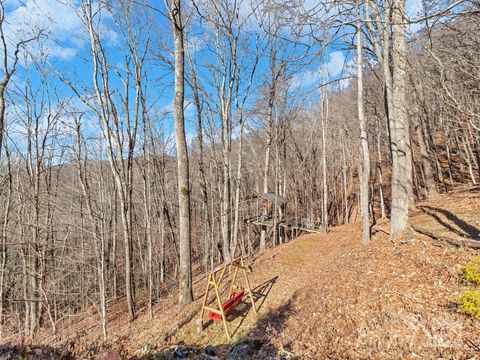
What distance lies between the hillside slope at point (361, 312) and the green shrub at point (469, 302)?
0.34 feet

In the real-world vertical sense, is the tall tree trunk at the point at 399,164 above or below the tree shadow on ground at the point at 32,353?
above

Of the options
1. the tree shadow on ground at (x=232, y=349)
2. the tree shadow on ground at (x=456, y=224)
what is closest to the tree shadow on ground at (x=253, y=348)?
the tree shadow on ground at (x=232, y=349)

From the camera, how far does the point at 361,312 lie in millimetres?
4652

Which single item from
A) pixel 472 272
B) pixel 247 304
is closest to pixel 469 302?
pixel 472 272

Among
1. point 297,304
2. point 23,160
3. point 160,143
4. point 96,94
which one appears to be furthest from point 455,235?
point 23,160

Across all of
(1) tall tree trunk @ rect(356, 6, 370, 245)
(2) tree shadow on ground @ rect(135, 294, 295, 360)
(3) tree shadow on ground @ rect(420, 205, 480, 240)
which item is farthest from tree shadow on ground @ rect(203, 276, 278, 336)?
(3) tree shadow on ground @ rect(420, 205, 480, 240)

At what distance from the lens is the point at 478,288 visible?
4.01 meters

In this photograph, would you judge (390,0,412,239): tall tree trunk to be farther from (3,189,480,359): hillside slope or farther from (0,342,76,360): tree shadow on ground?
(0,342,76,360): tree shadow on ground

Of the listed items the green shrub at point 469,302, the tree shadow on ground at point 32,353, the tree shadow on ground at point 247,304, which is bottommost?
the tree shadow on ground at point 247,304

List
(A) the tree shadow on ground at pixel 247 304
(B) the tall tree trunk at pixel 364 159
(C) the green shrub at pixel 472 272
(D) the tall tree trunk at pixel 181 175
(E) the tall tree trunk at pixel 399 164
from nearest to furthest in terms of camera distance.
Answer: (C) the green shrub at pixel 472 272 → (A) the tree shadow on ground at pixel 247 304 → (E) the tall tree trunk at pixel 399 164 → (D) the tall tree trunk at pixel 181 175 → (B) the tall tree trunk at pixel 364 159

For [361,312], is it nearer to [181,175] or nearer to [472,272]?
[472,272]

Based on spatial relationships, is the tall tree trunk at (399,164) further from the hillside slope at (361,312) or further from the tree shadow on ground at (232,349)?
the tree shadow on ground at (232,349)

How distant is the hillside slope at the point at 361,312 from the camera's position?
147 inches

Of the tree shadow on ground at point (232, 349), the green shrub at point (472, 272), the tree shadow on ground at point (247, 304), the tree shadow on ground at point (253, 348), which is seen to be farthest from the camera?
the tree shadow on ground at point (247, 304)
